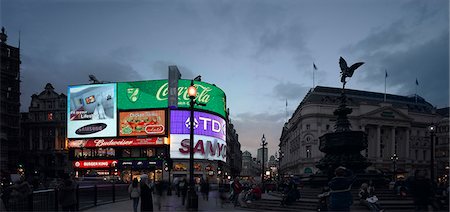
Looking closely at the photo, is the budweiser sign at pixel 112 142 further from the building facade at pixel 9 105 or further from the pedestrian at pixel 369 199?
the pedestrian at pixel 369 199

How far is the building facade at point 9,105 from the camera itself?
7269cm

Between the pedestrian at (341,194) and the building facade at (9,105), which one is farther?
the building facade at (9,105)

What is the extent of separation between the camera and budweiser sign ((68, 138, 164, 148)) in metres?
80.7

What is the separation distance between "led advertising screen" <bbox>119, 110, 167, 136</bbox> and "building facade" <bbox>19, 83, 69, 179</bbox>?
16.7m

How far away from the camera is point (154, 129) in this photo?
80.6 m

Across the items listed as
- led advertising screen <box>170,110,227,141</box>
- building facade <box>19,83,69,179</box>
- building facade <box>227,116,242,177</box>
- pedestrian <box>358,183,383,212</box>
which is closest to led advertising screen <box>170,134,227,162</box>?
led advertising screen <box>170,110,227,141</box>

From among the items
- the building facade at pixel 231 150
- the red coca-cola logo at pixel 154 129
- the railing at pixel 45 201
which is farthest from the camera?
the building facade at pixel 231 150

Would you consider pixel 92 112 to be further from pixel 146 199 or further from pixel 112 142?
pixel 146 199

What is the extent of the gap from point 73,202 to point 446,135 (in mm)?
109105

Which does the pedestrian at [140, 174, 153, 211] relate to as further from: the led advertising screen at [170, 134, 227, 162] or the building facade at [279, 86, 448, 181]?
the building facade at [279, 86, 448, 181]

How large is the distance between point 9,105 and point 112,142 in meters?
18.2

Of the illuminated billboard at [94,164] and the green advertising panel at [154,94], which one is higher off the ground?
the green advertising panel at [154,94]

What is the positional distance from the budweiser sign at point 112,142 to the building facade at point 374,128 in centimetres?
3285

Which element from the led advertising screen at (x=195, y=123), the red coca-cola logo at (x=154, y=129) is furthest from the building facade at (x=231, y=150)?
the red coca-cola logo at (x=154, y=129)
